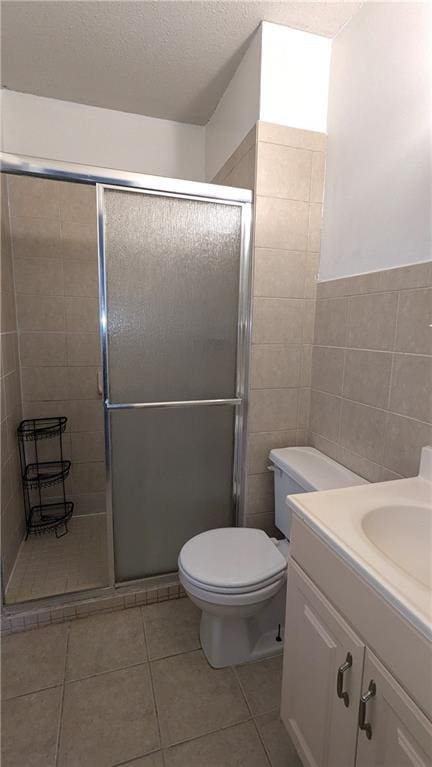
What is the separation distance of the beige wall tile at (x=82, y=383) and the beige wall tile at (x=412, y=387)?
1836 mm

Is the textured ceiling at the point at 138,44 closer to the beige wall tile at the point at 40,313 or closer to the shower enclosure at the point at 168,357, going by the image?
the shower enclosure at the point at 168,357

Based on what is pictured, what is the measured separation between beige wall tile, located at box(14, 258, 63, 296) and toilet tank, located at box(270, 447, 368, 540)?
5.49 feet

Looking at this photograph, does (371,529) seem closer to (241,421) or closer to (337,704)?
(337,704)

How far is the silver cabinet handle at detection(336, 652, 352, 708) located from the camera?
767 mm

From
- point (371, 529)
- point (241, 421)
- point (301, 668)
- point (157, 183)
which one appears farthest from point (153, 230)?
point (301, 668)

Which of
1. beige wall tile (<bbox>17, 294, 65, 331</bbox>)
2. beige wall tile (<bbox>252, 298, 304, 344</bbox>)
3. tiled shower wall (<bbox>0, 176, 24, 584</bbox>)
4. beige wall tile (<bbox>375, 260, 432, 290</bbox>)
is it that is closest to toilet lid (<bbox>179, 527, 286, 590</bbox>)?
beige wall tile (<bbox>252, 298, 304, 344</bbox>)

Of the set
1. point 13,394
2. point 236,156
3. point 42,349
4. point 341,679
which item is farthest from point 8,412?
point 341,679

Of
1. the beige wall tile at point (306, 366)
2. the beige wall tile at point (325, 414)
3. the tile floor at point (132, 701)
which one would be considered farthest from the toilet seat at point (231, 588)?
the beige wall tile at point (306, 366)

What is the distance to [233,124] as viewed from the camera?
179 cm

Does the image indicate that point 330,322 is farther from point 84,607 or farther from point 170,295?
point 84,607

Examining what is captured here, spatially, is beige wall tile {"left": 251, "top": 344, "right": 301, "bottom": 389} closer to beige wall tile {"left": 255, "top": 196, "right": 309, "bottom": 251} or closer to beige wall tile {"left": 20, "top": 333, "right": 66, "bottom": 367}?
beige wall tile {"left": 255, "top": 196, "right": 309, "bottom": 251}

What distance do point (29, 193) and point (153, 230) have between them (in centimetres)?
114

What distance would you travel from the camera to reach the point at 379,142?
1293 millimetres

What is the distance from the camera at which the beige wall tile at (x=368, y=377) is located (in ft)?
4.22
